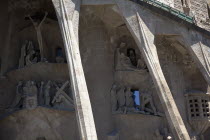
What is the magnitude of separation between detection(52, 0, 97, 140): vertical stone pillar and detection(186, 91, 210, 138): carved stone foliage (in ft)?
15.5

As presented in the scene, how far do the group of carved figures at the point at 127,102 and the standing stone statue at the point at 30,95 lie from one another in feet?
8.48

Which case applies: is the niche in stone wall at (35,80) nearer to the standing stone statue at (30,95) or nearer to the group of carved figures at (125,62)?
the standing stone statue at (30,95)

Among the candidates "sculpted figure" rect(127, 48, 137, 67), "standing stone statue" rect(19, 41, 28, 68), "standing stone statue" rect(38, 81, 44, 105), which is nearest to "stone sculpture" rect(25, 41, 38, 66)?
"standing stone statue" rect(19, 41, 28, 68)

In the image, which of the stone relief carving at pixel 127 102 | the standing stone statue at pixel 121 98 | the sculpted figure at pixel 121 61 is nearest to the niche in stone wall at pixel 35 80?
the stone relief carving at pixel 127 102

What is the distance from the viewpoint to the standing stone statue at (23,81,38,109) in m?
12.9

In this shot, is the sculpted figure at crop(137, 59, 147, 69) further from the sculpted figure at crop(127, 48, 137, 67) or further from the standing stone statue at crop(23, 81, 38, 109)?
the standing stone statue at crop(23, 81, 38, 109)

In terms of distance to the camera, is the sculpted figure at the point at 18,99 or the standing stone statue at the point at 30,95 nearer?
the standing stone statue at the point at 30,95

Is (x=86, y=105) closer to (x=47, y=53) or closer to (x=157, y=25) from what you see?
(x=157, y=25)

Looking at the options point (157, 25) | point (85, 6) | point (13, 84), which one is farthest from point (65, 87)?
point (157, 25)

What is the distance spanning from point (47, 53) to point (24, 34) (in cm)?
118

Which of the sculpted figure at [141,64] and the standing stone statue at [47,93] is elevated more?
the sculpted figure at [141,64]

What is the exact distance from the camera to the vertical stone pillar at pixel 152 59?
34.4 feet

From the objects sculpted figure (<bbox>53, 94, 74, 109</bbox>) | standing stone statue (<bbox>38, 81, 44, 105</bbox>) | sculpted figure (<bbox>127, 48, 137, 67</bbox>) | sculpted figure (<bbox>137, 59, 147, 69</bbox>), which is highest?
sculpted figure (<bbox>127, 48, 137, 67</bbox>)

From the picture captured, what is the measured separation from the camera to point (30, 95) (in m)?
13.1
